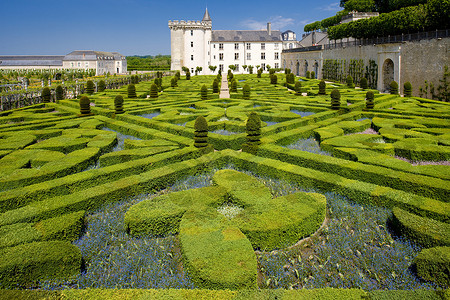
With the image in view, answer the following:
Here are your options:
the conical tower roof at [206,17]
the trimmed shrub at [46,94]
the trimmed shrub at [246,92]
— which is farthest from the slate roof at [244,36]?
the trimmed shrub at [46,94]

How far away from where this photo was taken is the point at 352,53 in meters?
35.4

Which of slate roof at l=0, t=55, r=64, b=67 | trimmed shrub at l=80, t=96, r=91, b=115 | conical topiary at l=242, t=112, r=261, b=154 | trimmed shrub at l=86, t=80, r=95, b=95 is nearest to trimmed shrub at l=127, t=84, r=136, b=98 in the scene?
→ trimmed shrub at l=86, t=80, r=95, b=95

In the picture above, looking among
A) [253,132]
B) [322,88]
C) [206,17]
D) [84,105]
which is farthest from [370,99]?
[206,17]

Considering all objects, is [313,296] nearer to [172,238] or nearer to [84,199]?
[172,238]

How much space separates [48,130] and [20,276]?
10339mm

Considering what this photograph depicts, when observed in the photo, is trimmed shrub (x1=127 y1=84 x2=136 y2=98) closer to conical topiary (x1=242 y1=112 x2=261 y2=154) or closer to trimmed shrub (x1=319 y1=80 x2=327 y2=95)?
trimmed shrub (x1=319 y1=80 x2=327 y2=95)

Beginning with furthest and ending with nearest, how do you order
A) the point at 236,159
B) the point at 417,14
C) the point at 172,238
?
the point at 417,14, the point at 236,159, the point at 172,238

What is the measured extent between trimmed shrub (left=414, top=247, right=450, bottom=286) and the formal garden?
0.05 feet

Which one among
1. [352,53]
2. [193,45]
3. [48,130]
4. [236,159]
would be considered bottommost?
[236,159]

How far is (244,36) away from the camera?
65.8 meters

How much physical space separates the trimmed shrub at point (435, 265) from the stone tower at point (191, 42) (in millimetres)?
62149

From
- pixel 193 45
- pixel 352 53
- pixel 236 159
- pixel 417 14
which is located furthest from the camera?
pixel 193 45

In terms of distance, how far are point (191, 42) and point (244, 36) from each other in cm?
1173

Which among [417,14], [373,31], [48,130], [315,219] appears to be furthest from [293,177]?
[373,31]
